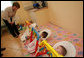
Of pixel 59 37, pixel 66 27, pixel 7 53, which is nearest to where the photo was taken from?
pixel 7 53

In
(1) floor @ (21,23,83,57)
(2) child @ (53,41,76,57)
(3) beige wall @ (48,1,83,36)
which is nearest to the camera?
(2) child @ (53,41,76,57)

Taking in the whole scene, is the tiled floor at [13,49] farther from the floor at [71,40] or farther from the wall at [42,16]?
the wall at [42,16]

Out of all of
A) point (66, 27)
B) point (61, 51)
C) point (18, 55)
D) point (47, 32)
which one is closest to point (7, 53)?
point (18, 55)

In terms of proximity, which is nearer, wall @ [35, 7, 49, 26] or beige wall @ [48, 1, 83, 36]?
beige wall @ [48, 1, 83, 36]

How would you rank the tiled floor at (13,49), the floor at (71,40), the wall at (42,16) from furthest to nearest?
the wall at (42,16) → the tiled floor at (13,49) → the floor at (71,40)

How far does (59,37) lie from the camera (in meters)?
1.92

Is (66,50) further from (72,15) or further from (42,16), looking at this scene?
(42,16)

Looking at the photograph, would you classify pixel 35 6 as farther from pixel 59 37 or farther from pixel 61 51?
pixel 61 51

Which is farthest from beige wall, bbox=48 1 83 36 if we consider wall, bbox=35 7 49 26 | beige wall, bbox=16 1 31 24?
beige wall, bbox=16 1 31 24

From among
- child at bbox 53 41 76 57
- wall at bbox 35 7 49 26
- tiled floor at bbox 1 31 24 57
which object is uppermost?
wall at bbox 35 7 49 26

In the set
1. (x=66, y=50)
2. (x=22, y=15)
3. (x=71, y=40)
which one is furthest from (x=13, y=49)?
(x=22, y=15)

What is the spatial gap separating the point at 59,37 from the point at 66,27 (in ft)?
1.25

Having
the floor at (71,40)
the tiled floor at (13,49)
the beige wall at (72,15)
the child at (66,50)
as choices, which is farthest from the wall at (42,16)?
the child at (66,50)

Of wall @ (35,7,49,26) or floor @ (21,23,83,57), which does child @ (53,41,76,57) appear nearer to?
floor @ (21,23,83,57)
